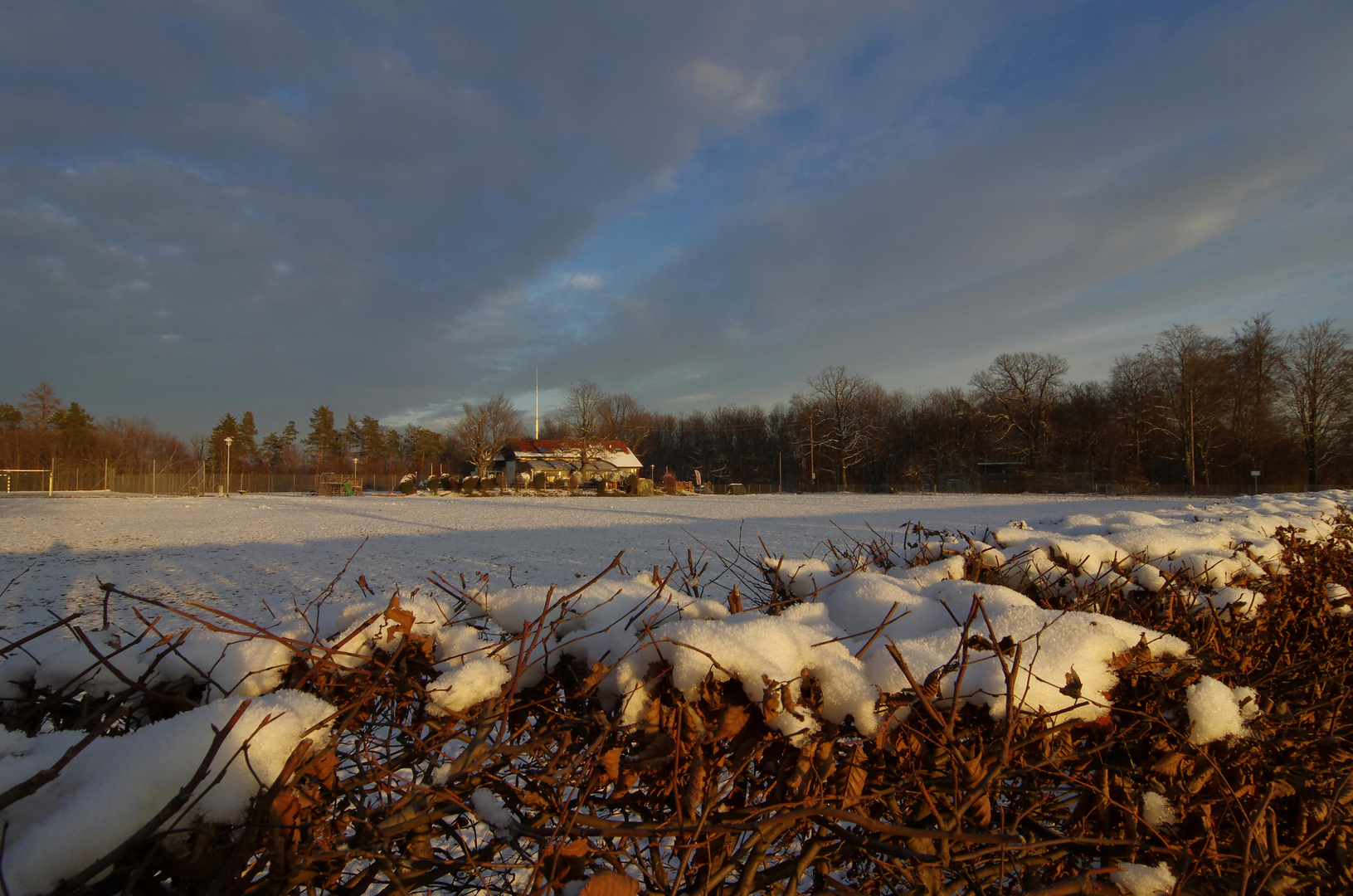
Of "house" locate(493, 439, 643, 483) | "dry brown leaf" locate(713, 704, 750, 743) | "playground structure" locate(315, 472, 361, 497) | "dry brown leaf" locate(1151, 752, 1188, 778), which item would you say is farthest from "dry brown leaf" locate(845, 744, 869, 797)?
"house" locate(493, 439, 643, 483)

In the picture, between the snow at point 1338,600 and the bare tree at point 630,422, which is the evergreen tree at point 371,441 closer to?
the bare tree at point 630,422

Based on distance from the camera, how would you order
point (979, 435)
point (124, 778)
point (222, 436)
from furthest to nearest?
point (222, 436), point (979, 435), point (124, 778)

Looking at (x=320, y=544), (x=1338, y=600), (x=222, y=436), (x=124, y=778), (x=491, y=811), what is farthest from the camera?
(x=222, y=436)

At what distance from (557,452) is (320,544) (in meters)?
52.5

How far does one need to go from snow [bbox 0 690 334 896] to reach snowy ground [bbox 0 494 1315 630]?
2742 mm

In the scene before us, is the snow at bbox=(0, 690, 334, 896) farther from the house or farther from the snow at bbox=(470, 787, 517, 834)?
the house

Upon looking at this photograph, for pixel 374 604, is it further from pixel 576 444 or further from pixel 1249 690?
pixel 576 444

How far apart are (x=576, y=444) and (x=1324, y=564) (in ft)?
185

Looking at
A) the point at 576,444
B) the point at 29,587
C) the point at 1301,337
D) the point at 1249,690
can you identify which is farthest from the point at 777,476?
the point at 1249,690

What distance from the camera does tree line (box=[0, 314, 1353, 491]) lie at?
47.1 meters

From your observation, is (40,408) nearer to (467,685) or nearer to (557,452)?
(557,452)

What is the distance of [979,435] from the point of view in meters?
62.3

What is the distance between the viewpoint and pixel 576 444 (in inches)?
2291

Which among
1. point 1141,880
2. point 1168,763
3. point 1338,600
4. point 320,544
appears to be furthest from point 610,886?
point 320,544
